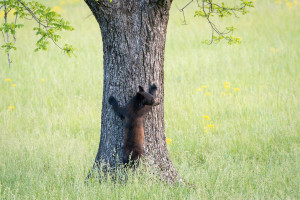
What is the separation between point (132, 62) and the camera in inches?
200

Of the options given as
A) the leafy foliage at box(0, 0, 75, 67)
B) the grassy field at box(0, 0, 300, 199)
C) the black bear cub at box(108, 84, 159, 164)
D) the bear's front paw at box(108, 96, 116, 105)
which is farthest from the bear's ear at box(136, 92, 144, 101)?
the leafy foliage at box(0, 0, 75, 67)

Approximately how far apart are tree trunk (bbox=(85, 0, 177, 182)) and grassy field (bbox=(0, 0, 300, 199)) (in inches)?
20.2

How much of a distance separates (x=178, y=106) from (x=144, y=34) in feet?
13.5

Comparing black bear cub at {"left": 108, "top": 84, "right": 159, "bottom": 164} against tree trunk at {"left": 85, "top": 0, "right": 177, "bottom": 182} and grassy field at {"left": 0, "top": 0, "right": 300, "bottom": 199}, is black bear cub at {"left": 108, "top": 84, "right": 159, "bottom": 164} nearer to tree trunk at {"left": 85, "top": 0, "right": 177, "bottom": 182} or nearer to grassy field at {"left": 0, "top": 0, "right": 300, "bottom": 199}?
tree trunk at {"left": 85, "top": 0, "right": 177, "bottom": 182}

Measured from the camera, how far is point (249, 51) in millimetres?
13430

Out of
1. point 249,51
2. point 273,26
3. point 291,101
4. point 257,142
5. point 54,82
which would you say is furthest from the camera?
point 273,26

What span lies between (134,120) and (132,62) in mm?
785

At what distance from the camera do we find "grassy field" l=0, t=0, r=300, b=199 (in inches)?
203

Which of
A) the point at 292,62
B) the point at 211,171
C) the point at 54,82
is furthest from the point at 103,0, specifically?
the point at 292,62

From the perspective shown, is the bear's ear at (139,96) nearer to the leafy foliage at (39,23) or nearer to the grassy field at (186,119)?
the grassy field at (186,119)

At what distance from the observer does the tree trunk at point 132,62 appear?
16.4ft

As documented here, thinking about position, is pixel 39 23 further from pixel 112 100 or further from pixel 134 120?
pixel 134 120

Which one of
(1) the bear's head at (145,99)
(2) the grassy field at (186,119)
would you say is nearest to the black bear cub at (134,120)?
(1) the bear's head at (145,99)

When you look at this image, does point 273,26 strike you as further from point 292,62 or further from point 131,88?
point 131,88
